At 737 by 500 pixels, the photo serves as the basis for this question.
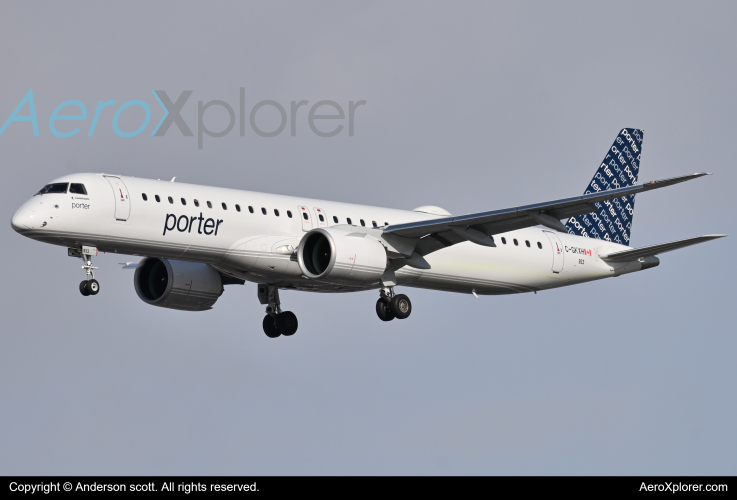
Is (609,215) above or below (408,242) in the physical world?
above

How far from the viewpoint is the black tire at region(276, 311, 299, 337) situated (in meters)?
48.6

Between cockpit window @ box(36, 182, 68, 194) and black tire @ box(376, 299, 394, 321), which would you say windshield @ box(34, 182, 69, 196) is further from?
black tire @ box(376, 299, 394, 321)

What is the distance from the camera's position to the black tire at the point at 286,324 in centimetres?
4856

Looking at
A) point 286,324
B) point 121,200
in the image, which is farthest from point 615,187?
point 121,200

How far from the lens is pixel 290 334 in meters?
48.8

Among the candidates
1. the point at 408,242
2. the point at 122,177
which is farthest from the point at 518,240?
the point at 122,177

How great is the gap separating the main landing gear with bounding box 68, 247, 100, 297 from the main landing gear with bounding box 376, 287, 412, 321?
10.6m

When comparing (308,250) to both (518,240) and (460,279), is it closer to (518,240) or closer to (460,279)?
(460,279)

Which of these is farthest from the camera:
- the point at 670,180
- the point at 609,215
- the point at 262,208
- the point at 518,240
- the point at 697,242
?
the point at 609,215

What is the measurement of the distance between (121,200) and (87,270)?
8.06 ft

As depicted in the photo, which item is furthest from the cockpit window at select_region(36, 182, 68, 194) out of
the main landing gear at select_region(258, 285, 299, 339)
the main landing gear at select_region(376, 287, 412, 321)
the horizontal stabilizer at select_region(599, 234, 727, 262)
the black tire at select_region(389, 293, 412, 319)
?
the horizontal stabilizer at select_region(599, 234, 727, 262)

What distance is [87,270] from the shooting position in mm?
40062

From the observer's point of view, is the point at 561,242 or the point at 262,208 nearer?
the point at 262,208

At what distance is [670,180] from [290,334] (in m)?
16.5
